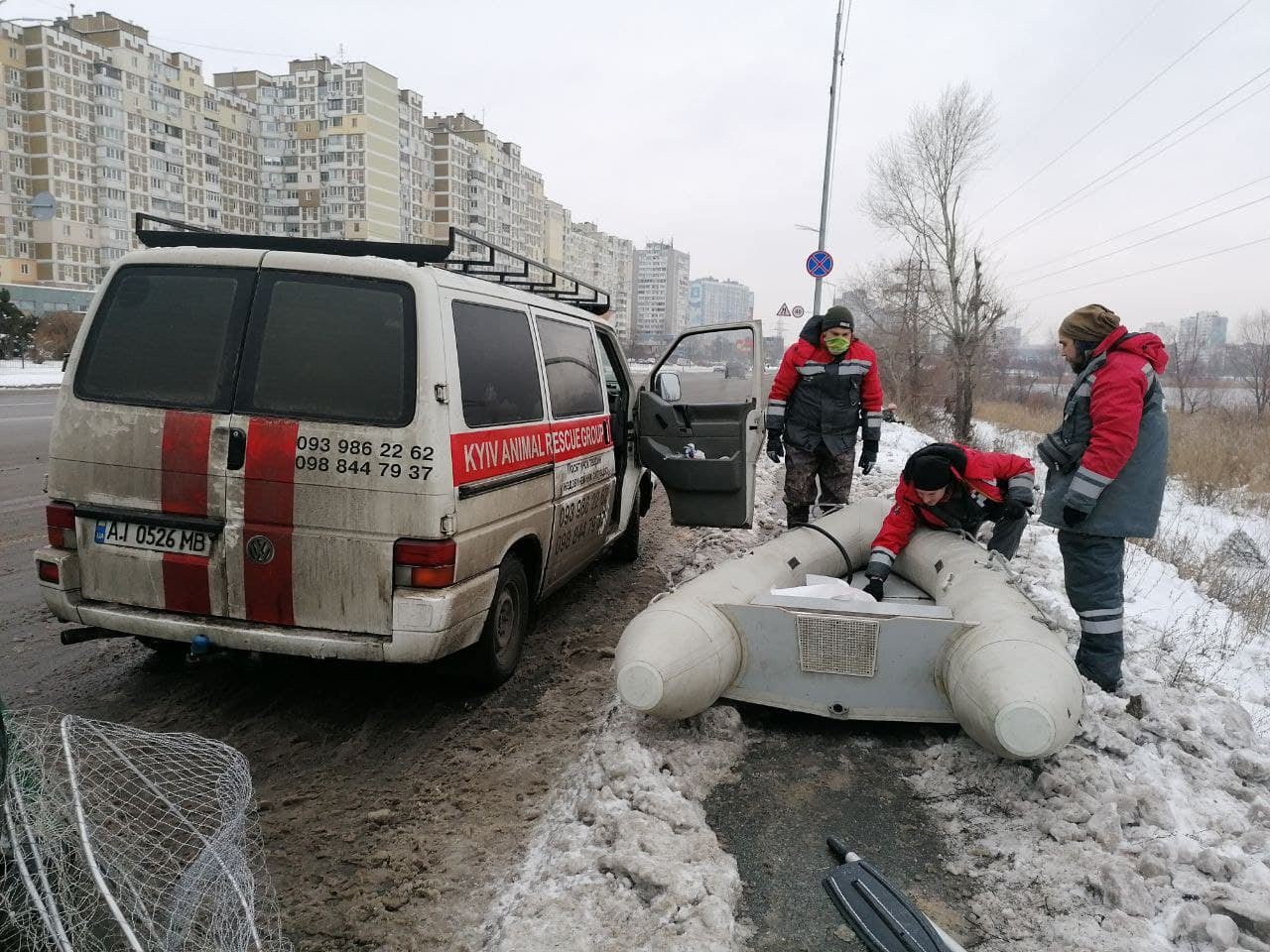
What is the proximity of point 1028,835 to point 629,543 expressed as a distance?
423 centimetres

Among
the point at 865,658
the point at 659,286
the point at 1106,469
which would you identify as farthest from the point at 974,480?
the point at 659,286

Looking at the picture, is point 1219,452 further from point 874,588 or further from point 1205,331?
point 1205,331

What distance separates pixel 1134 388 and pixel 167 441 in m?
4.35

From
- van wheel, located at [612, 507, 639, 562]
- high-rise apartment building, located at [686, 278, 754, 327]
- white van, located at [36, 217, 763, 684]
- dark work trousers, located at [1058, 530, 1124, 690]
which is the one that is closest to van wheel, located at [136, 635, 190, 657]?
white van, located at [36, 217, 763, 684]

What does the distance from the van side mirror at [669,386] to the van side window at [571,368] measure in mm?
460

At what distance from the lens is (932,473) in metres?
4.66

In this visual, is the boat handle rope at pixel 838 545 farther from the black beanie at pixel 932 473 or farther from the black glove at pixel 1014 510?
the black glove at pixel 1014 510

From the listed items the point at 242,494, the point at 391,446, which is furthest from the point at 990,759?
the point at 242,494

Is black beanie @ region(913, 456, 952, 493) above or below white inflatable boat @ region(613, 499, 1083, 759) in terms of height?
above

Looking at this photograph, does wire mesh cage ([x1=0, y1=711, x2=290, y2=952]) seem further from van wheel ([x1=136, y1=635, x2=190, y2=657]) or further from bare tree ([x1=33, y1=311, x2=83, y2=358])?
bare tree ([x1=33, y1=311, x2=83, y2=358])

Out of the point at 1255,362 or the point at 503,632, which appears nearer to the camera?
the point at 503,632

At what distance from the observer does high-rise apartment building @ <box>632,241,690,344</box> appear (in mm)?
124875

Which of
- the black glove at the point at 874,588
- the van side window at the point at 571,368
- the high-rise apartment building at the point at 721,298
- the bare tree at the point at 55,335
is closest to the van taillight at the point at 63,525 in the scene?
the van side window at the point at 571,368

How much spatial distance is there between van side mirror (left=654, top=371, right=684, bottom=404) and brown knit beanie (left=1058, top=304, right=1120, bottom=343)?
8.21ft
